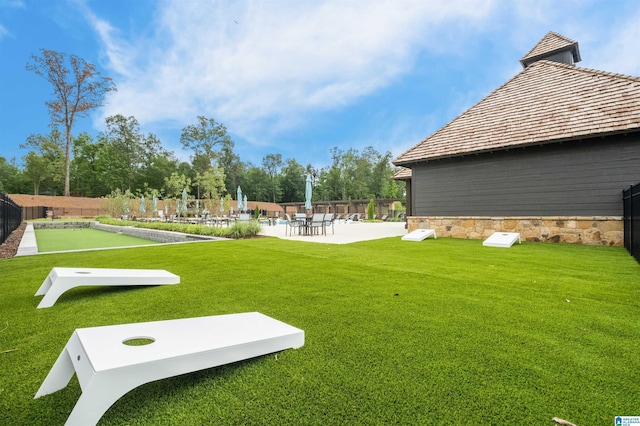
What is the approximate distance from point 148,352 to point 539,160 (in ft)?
32.8

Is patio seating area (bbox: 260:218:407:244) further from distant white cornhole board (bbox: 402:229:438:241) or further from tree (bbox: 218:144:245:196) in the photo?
tree (bbox: 218:144:245:196)

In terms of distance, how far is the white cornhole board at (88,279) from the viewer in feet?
9.95

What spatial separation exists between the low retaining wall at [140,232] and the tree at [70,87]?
36.4ft

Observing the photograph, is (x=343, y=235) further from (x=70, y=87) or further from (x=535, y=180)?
(x=70, y=87)

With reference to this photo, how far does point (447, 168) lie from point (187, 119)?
42.4 metres

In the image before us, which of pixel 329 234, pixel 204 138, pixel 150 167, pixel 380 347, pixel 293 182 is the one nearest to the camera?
pixel 380 347

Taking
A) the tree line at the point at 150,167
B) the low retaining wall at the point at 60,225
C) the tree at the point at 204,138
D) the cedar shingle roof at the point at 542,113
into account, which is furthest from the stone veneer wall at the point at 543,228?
the tree at the point at 204,138

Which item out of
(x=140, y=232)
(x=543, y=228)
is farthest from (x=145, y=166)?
(x=543, y=228)

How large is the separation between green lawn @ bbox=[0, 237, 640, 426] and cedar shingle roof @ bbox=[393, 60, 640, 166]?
484 cm

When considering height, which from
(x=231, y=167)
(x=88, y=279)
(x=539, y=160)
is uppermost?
(x=231, y=167)

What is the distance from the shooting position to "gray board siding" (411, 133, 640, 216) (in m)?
7.57

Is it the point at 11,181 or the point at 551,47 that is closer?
the point at 551,47

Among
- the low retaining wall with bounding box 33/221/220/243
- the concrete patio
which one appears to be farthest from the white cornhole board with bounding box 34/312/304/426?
the low retaining wall with bounding box 33/221/220/243

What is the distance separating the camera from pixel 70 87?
95.1ft
